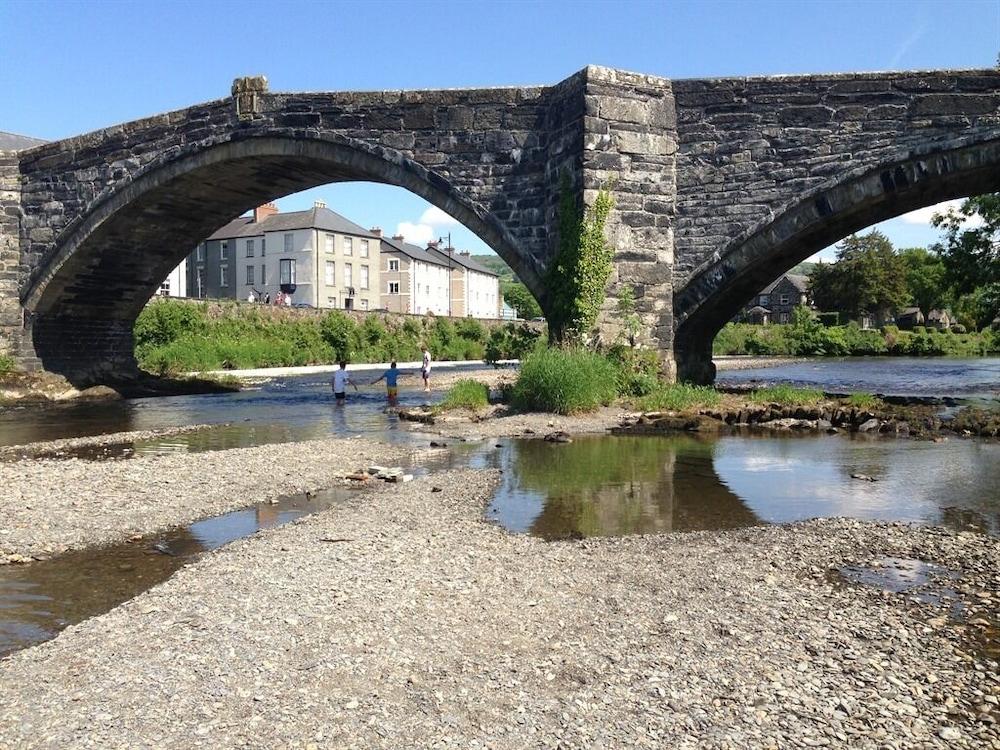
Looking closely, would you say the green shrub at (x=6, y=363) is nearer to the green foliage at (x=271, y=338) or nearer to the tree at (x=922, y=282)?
the green foliage at (x=271, y=338)

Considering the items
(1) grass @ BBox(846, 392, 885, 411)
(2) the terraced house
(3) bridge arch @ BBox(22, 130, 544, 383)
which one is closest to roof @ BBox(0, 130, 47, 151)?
(3) bridge arch @ BBox(22, 130, 544, 383)

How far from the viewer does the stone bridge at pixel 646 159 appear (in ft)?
→ 54.3

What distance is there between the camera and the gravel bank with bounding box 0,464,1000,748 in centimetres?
389

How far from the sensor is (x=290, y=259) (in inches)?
2479

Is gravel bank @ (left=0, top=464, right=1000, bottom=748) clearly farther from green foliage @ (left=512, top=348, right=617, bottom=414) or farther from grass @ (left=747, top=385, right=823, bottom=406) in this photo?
grass @ (left=747, top=385, right=823, bottom=406)

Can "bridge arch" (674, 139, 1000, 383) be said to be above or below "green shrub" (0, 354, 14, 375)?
above

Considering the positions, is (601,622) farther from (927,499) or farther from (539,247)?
(539,247)

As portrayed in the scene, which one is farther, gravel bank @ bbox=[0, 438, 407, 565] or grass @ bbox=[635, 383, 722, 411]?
grass @ bbox=[635, 383, 722, 411]

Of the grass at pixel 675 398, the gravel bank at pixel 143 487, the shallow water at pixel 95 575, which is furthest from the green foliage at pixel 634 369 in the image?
the shallow water at pixel 95 575

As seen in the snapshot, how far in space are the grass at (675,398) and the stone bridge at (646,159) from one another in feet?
2.35

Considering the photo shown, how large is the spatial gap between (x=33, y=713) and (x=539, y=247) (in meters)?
15.8

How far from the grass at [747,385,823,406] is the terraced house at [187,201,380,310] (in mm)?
46126

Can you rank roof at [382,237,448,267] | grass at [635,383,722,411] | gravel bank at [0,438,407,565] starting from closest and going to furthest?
gravel bank at [0,438,407,565] < grass at [635,383,722,411] < roof at [382,237,448,267]

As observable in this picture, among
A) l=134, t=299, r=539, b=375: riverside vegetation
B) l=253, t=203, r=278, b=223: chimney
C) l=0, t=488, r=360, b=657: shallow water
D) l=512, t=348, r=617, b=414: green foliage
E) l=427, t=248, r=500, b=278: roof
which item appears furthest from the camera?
l=427, t=248, r=500, b=278: roof
